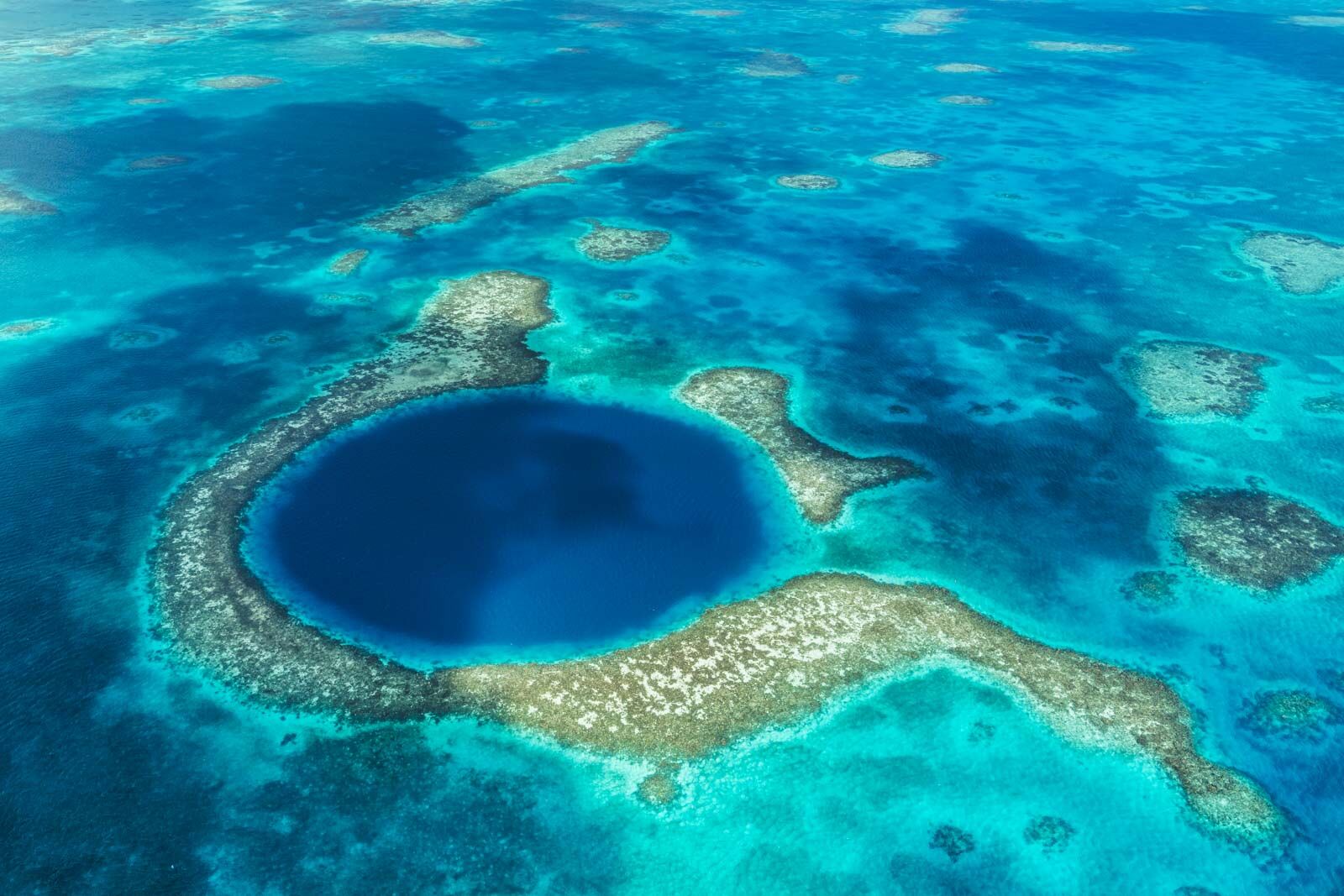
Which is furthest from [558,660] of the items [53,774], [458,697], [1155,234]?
[1155,234]

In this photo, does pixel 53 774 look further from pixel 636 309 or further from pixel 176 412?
pixel 636 309

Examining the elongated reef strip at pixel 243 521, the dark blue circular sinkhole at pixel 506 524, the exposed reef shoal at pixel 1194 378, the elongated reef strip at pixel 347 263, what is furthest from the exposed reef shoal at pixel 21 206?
the exposed reef shoal at pixel 1194 378

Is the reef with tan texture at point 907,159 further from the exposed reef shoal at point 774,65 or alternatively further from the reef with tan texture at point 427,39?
the reef with tan texture at point 427,39

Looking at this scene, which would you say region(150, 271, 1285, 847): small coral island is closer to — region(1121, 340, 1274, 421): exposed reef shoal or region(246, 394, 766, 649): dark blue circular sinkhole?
region(246, 394, 766, 649): dark blue circular sinkhole

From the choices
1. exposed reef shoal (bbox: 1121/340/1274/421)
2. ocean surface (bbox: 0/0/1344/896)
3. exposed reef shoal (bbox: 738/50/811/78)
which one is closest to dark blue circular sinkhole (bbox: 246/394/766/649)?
ocean surface (bbox: 0/0/1344/896)

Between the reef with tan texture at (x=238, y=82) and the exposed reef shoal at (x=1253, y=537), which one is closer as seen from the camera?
the exposed reef shoal at (x=1253, y=537)
